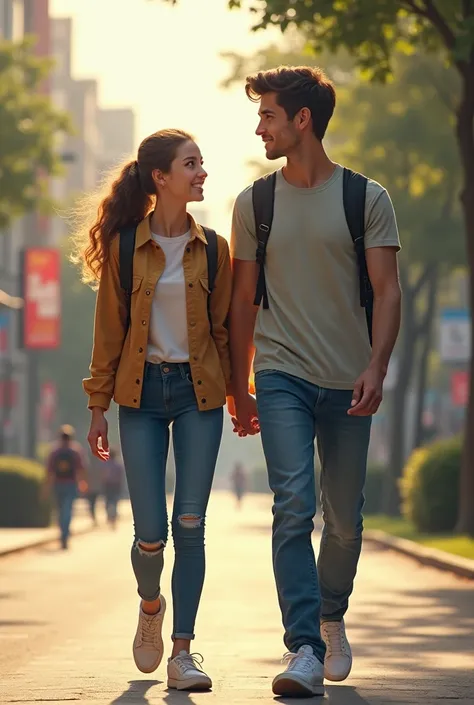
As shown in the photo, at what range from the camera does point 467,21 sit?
18.4 m

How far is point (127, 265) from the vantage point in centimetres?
707

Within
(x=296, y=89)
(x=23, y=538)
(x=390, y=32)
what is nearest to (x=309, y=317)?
Result: (x=296, y=89)

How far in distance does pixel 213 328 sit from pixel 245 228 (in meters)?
0.42

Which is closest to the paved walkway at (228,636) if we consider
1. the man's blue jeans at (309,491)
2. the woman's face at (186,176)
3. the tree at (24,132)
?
the man's blue jeans at (309,491)

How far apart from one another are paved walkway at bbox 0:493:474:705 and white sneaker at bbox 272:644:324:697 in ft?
0.17

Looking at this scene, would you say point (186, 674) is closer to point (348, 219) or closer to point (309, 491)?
point (309, 491)

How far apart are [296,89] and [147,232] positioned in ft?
2.64

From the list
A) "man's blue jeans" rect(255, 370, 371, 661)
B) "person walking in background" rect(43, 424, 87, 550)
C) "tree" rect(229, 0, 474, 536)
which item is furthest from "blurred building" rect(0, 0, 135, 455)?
"person walking in background" rect(43, 424, 87, 550)

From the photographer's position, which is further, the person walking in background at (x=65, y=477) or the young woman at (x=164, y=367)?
the person walking in background at (x=65, y=477)

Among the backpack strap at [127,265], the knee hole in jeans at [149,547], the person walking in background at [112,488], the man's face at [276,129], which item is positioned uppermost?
the man's face at [276,129]

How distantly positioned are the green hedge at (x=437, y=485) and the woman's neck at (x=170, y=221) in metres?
20.4

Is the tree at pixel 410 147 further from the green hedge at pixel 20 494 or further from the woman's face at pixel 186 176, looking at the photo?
the woman's face at pixel 186 176

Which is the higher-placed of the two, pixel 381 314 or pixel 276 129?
pixel 276 129

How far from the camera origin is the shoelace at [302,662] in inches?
252
